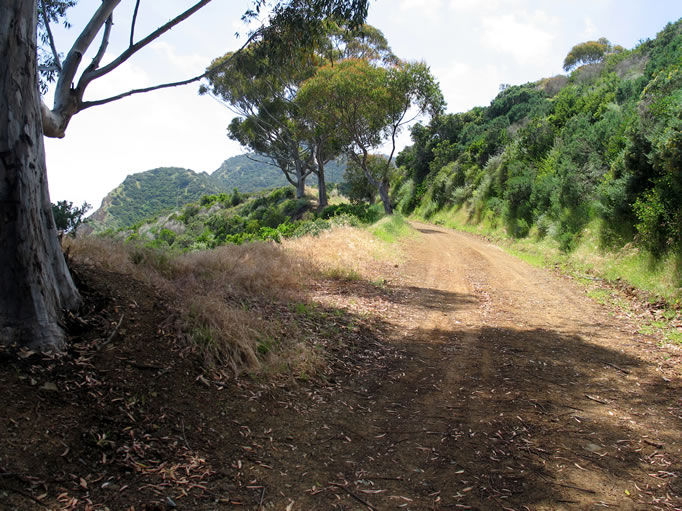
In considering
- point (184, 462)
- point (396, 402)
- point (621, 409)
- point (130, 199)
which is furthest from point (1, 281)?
point (130, 199)

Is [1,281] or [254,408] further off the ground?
[1,281]

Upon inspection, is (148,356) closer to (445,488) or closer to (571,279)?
(445,488)

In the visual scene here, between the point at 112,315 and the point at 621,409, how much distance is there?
5.06 m

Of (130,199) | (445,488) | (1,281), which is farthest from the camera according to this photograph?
(130,199)

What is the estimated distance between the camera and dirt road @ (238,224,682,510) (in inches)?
120

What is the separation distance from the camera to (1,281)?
3.65 metres

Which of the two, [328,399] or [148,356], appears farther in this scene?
[328,399]

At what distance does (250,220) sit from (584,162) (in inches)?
982

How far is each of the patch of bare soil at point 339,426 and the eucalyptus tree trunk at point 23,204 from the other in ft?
0.95


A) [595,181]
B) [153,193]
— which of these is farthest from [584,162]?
[153,193]

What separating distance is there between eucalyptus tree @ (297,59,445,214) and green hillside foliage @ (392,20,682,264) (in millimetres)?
6176

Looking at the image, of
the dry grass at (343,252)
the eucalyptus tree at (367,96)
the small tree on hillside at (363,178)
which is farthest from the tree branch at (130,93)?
the small tree on hillside at (363,178)

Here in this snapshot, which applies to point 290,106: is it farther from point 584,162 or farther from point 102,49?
point 102,49

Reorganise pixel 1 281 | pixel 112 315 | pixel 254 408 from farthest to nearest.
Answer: pixel 112 315 → pixel 254 408 → pixel 1 281
